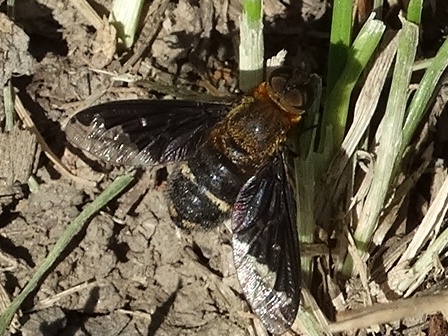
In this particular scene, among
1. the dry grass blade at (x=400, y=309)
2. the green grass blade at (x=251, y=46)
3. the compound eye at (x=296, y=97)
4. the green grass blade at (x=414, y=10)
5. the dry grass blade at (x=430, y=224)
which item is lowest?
the dry grass blade at (x=400, y=309)

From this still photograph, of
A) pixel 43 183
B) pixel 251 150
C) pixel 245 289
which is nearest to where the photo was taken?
pixel 245 289


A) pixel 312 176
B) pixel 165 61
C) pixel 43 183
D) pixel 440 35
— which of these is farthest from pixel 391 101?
pixel 43 183

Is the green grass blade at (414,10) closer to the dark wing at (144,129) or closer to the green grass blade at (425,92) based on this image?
the green grass blade at (425,92)

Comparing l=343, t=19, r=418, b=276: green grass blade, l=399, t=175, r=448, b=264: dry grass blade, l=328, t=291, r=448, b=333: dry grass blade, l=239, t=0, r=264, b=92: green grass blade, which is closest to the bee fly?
l=239, t=0, r=264, b=92: green grass blade

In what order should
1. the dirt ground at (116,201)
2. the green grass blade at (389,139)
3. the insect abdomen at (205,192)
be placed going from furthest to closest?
the dirt ground at (116,201)
the insect abdomen at (205,192)
the green grass blade at (389,139)

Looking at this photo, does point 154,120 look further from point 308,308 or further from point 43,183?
point 308,308

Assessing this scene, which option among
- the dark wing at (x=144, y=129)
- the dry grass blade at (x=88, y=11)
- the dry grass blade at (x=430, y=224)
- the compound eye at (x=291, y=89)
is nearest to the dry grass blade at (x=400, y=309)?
the dry grass blade at (x=430, y=224)

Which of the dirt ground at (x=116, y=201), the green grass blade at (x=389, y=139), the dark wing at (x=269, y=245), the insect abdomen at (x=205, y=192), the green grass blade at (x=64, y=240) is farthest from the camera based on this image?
the dirt ground at (x=116, y=201)
